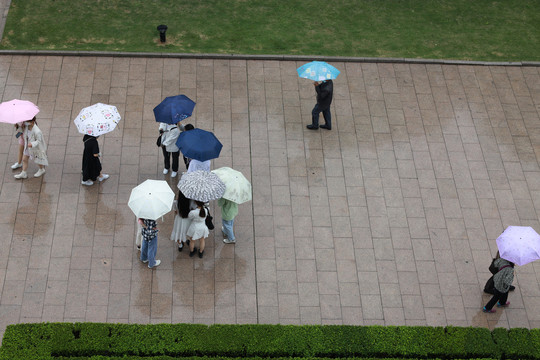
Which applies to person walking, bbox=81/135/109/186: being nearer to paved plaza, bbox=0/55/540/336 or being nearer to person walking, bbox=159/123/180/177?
paved plaza, bbox=0/55/540/336

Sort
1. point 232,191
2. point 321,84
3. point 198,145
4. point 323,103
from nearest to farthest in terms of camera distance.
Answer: point 232,191, point 198,145, point 321,84, point 323,103

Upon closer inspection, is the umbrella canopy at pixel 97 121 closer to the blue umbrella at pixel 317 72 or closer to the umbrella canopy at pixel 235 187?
the umbrella canopy at pixel 235 187

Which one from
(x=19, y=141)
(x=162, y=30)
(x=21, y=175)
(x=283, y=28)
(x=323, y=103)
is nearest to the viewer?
(x=19, y=141)

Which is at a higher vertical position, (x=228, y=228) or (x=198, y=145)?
(x=198, y=145)

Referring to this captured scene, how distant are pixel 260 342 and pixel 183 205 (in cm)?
279

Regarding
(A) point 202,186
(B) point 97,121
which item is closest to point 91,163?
(B) point 97,121

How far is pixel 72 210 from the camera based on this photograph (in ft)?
45.0

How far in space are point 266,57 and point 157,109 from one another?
4943mm

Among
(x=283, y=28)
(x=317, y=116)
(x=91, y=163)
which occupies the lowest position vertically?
(x=91, y=163)

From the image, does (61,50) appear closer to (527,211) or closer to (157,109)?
(157,109)

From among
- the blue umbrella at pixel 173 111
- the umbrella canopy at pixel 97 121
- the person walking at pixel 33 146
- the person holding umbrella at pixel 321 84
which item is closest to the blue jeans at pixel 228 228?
the blue umbrella at pixel 173 111

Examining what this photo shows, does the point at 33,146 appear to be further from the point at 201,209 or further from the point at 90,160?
the point at 201,209

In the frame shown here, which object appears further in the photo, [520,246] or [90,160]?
[90,160]

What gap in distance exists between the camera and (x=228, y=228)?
42.9 feet
